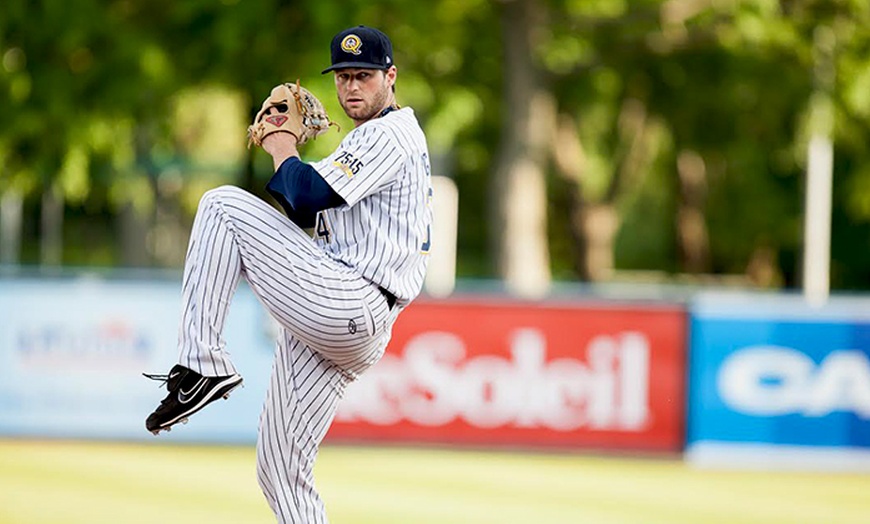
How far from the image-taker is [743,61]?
18828mm

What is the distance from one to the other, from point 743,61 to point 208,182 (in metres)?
22.9

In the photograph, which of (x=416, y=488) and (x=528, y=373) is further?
(x=528, y=373)

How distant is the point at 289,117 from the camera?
502 centimetres

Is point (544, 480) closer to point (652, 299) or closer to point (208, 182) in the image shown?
point (652, 299)

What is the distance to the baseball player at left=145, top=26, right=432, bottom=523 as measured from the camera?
4848 millimetres

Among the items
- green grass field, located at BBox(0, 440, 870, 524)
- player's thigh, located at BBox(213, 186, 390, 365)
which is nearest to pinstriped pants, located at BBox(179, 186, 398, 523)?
player's thigh, located at BBox(213, 186, 390, 365)

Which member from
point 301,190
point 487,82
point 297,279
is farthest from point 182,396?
point 487,82

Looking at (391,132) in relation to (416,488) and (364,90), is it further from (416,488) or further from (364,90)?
(416,488)

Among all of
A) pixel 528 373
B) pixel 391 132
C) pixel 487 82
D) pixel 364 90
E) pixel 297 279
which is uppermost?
pixel 487 82

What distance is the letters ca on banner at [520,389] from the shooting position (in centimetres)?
1240

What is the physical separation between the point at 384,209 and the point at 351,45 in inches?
21.6

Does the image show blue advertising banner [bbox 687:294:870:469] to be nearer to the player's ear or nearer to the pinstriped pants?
the pinstriped pants

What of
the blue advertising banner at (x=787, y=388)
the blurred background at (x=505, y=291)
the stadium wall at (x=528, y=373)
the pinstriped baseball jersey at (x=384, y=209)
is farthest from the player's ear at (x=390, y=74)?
the blue advertising banner at (x=787, y=388)

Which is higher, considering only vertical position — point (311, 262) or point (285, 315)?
point (311, 262)
